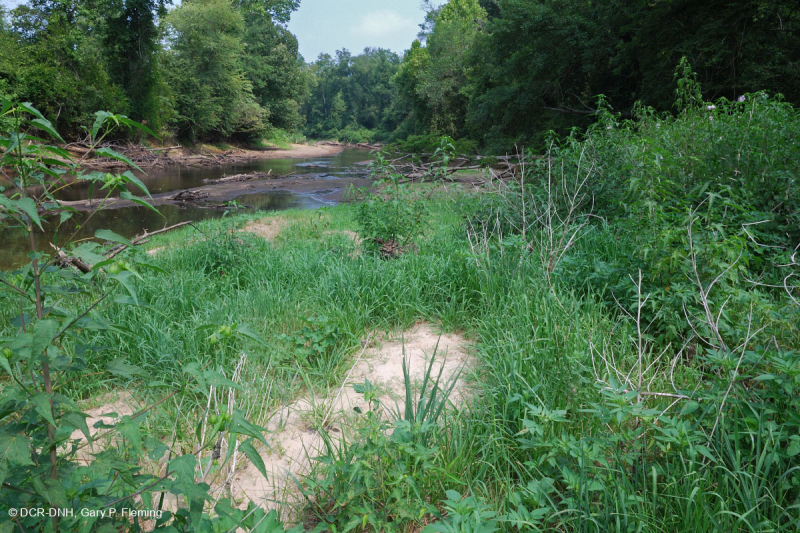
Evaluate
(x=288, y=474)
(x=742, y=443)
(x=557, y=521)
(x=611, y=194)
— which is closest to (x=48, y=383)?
(x=288, y=474)

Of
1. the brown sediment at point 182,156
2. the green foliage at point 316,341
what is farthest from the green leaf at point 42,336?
the brown sediment at point 182,156

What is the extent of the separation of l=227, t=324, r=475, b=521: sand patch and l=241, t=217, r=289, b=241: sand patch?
19.5 ft

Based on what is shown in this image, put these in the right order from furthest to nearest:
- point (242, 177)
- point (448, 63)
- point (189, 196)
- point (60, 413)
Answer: point (448, 63) < point (242, 177) < point (189, 196) < point (60, 413)

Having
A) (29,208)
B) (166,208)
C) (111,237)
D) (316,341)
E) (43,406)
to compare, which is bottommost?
(316,341)

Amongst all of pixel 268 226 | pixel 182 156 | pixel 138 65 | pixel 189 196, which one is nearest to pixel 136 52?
pixel 138 65

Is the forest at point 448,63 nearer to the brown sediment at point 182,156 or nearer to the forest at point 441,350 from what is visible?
the forest at point 441,350

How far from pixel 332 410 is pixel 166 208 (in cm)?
1294

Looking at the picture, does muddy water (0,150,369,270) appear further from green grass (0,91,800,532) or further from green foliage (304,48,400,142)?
green foliage (304,48,400,142)

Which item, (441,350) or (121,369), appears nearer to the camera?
(121,369)

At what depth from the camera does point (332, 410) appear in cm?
279

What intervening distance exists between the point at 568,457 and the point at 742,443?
2.49 feet

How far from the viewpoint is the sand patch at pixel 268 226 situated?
916 cm

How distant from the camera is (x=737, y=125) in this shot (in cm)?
446

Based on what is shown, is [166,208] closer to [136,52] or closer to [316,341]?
[316,341]
